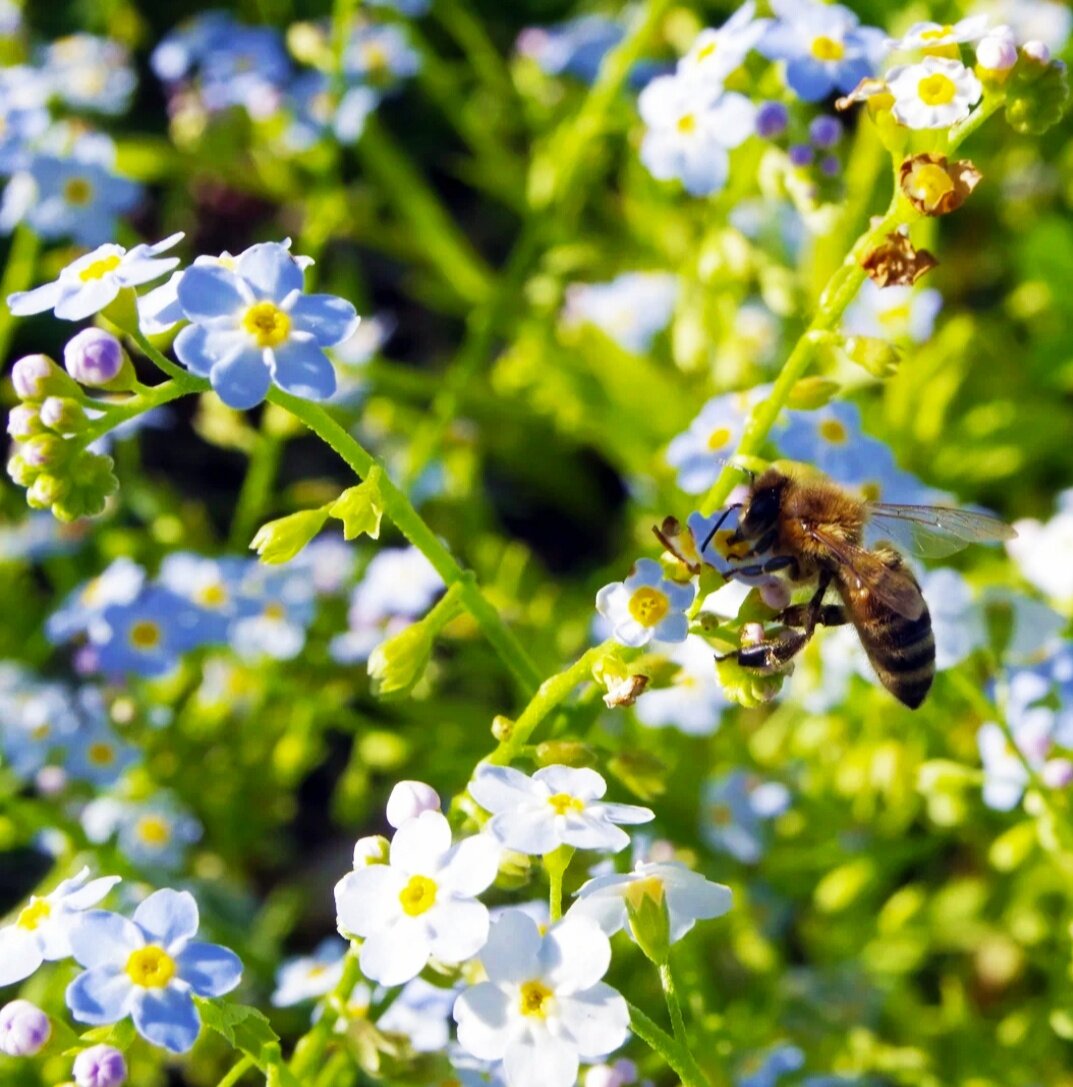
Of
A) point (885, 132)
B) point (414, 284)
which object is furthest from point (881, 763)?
point (414, 284)

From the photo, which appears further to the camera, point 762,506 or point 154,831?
point 154,831

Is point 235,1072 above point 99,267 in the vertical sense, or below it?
below

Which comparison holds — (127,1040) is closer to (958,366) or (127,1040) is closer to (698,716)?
(698,716)

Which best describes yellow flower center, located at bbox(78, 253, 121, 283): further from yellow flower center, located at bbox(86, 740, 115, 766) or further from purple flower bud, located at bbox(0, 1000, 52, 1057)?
yellow flower center, located at bbox(86, 740, 115, 766)

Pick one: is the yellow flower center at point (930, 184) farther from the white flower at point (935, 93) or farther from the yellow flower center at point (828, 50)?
the yellow flower center at point (828, 50)

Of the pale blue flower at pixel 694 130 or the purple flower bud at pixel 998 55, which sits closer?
the purple flower bud at pixel 998 55

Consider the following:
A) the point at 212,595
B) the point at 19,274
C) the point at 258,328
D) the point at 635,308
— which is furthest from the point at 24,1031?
the point at 635,308

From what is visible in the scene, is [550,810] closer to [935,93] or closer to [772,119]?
[935,93]

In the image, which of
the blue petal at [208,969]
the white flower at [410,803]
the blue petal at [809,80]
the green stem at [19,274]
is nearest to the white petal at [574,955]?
the white flower at [410,803]
